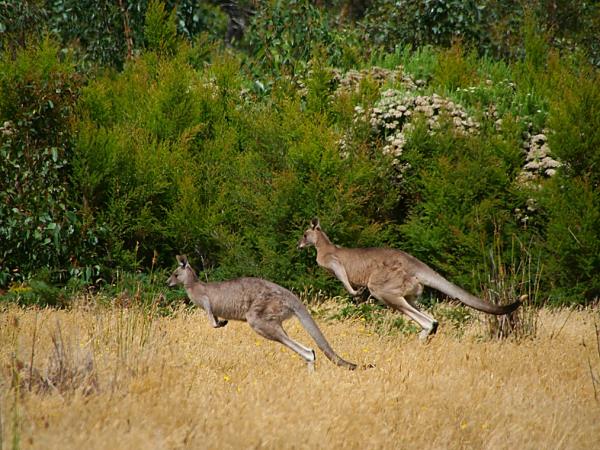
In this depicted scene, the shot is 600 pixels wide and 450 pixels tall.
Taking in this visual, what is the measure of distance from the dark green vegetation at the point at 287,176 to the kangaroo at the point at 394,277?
1393 mm

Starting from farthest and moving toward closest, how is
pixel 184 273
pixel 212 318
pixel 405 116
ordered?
pixel 405 116
pixel 184 273
pixel 212 318

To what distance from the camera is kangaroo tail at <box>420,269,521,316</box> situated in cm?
894

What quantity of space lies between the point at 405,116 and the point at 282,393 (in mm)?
7697

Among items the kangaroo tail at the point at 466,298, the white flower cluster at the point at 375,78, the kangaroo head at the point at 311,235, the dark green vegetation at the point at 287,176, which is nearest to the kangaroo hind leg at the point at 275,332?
the kangaroo tail at the point at 466,298

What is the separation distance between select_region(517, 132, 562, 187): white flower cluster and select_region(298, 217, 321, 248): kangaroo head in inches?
126

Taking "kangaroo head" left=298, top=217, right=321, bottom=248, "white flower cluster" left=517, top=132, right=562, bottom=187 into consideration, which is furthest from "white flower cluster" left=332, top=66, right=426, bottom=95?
"kangaroo head" left=298, top=217, right=321, bottom=248

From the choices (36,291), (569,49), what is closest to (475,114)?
(36,291)

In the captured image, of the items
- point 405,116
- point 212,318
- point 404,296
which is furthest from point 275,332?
point 405,116

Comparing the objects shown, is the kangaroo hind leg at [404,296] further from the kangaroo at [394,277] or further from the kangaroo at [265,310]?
the kangaroo at [265,310]

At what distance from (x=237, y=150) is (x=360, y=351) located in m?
5.97

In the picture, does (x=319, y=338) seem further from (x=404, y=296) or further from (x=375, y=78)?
(x=375, y=78)

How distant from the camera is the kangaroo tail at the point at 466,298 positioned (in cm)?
894

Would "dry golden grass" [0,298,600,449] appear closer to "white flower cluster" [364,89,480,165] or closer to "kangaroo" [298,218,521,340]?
"kangaroo" [298,218,521,340]

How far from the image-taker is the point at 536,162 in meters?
13.5
